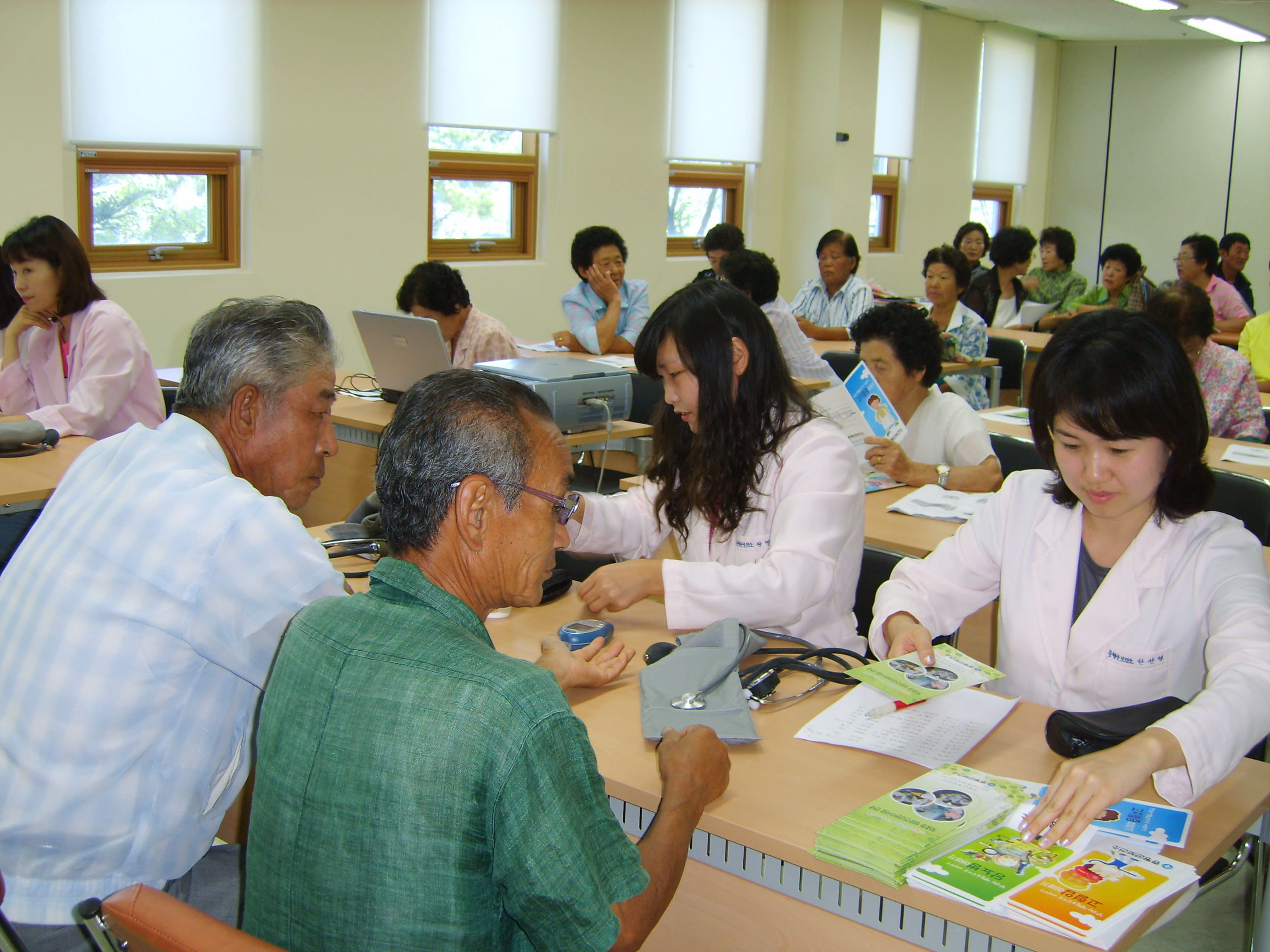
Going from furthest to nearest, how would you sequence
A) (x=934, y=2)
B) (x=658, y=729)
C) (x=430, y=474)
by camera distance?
(x=934, y=2), (x=658, y=729), (x=430, y=474)

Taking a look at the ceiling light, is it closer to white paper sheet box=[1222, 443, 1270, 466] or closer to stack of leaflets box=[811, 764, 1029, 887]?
white paper sheet box=[1222, 443, 1270, 466]

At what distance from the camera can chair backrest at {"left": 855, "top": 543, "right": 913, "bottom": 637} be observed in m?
2.42

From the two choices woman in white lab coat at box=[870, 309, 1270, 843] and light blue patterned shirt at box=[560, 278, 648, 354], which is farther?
light blue patterned shirt at box=[560, 278, 648, 354]

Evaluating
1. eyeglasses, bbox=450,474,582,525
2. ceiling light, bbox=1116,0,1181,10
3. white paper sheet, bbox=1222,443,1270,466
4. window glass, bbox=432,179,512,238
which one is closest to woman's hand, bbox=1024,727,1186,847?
eyeglasses, bbox=450,474,582,525

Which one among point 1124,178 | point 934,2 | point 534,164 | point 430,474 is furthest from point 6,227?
point 1124,178

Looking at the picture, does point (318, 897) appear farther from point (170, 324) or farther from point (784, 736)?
point (170, 324)

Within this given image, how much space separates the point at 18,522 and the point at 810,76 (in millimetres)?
6993

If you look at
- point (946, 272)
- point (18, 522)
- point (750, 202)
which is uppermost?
point (750, 202)

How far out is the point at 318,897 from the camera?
1.04 meters

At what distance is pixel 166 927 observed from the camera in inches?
37.6

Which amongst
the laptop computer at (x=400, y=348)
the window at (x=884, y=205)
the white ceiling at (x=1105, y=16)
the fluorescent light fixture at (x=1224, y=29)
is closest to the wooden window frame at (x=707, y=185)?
the window at (x=884, y=205)

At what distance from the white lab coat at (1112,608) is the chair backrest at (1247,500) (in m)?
1.02

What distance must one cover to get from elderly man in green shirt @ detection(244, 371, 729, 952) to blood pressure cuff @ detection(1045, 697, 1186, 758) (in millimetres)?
630

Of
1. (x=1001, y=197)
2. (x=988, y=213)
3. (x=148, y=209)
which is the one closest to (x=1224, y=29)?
(x=1001, y=197)
